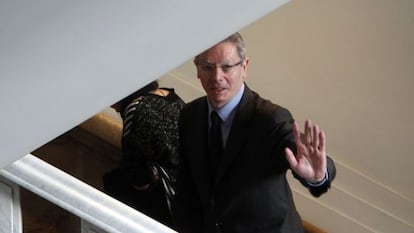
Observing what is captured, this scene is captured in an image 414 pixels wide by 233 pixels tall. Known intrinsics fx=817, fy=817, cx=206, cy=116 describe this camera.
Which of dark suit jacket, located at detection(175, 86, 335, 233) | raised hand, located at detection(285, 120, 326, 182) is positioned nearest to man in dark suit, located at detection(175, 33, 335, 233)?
dark suit jacket, located at detection(175, 86, 335, 233)

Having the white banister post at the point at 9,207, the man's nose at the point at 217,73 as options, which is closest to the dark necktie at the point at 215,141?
the man's nose at the point at 217,73

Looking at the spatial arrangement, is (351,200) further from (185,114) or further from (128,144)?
(185,114)

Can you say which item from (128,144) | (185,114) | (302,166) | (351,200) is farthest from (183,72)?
(302,166)

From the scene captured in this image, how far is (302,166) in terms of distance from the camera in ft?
5.59

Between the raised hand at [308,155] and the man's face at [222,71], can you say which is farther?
the man's face at [222,71]

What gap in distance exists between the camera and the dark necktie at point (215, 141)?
199cm

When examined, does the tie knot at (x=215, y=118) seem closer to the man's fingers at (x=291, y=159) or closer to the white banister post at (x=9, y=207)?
the man's fingers at (x=291, y=159)

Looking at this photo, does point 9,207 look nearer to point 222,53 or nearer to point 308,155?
point 308,155

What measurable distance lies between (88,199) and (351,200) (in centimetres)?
260

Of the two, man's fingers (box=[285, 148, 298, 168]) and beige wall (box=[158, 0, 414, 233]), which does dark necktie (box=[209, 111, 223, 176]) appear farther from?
beige wall (box=[158, 0, 414, 233])

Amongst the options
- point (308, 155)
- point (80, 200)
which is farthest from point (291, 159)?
point (80, 200)

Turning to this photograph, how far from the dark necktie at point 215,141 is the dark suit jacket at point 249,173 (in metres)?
0.02

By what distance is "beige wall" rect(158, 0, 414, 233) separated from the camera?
3.23 m

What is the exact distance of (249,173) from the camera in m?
1.93
